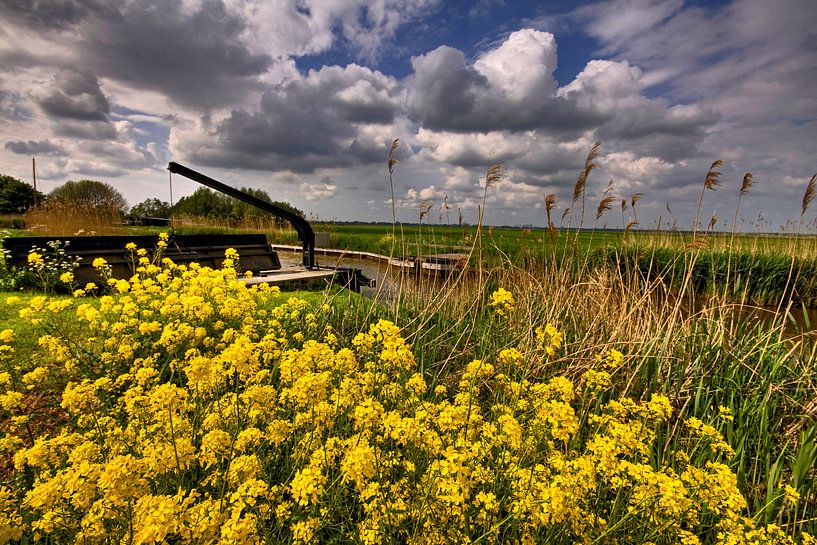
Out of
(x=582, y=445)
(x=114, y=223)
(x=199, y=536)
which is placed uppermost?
(x=114, y=223)

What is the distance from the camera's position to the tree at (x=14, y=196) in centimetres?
4672

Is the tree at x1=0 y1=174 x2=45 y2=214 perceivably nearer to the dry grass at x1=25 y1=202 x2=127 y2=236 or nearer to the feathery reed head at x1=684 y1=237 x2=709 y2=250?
the dry grass at x1=25 y1=202 x2=127 y2=236

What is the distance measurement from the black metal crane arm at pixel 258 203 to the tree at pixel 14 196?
51400mm

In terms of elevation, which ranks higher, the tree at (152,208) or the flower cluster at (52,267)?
the tree at (152,208)

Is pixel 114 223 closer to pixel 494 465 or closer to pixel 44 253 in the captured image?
pixel 44 253

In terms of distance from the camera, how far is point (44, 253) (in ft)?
30.2

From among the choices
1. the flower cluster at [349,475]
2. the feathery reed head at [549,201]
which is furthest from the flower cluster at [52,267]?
the feathery reed head at [549,201]

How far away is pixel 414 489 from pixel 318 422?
0.75 m

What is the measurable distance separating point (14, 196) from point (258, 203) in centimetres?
5969

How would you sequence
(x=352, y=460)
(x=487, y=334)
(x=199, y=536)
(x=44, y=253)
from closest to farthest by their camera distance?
1. (x=199, y=536)
2. (x=352, y=460)
3. (x=487, y=334)
4. (x=44, y=253)

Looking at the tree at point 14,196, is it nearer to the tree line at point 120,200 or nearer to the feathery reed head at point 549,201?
the tree line at point 120,200

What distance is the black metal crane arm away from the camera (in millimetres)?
11133

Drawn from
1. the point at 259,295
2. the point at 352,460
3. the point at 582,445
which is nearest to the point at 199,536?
the point at 352,460

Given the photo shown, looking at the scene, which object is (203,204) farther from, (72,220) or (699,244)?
(699,244)
